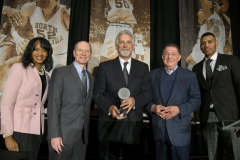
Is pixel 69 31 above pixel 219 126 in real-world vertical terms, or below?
above

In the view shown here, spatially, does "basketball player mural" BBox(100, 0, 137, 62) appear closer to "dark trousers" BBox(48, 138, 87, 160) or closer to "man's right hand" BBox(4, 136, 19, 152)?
"dark trousers" BBox(48, 138, 87, 160)

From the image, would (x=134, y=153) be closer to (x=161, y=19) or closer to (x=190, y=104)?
(x=190, y=104)

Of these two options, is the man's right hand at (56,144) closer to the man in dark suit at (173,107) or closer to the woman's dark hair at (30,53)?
the woman's dark hair at (30,53)

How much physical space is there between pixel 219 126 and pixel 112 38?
2.05 metres

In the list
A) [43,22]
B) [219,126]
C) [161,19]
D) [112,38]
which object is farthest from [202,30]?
[43,22]

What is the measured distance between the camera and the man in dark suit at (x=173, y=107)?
6.88 feet

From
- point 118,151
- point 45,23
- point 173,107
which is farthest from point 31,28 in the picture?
point 173,107

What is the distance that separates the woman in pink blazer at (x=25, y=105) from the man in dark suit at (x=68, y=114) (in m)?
0.21

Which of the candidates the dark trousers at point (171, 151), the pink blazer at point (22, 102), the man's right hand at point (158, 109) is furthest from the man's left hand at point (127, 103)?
the pink blazer at point (22, 102)

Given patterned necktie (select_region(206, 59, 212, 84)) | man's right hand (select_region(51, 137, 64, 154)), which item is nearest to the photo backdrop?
patterned necktie (select_region(206, 59, 212, 84))

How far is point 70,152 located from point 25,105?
22.4 inches

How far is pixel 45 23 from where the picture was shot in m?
3.55

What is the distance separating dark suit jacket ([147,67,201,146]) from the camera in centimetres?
211

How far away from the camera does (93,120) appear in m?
3.47
